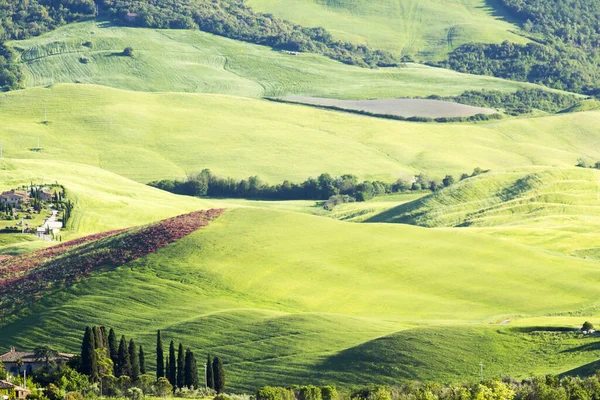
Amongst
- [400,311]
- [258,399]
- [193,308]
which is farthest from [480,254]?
[258,399]

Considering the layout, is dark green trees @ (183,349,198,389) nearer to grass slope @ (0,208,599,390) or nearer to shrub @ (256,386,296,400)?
grass slope @ (0,208,599,390)

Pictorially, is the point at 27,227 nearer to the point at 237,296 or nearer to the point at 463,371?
the point at 237,296

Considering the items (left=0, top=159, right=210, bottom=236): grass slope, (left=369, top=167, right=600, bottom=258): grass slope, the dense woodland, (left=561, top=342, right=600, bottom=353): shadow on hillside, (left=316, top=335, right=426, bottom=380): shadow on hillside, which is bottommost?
(left=0, top=159, right=210, bottom=236): grass slope

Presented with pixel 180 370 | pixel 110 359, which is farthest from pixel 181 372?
pixel 110 359

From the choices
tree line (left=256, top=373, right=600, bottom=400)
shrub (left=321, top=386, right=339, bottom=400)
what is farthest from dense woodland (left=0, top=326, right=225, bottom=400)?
shrub (left=321, top=386, right=339, bottom=400)

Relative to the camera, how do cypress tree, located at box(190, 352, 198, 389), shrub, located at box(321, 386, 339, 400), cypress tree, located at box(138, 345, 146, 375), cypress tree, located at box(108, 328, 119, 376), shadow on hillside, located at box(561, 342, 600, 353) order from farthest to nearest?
cypress tree, located at box(138, 345, 146, 375), cypress tree, located at box(108, 328, 119, 376), shadow on hillside, located at box(561, 342, 600, 353), cypress tree, located at box(190, 352, 198, 389), shrub, located at box(321, 386, 339, 400)

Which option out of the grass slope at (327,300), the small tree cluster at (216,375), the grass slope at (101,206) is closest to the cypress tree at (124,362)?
the small tree cluster at (216,375)
